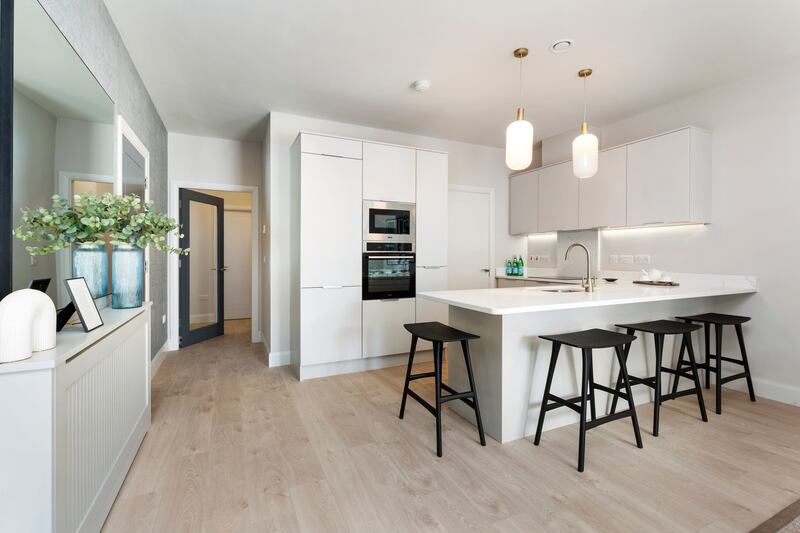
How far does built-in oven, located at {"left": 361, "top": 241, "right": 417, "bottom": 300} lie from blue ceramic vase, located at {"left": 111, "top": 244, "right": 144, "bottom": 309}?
6.24ft

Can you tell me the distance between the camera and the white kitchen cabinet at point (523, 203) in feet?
15.4

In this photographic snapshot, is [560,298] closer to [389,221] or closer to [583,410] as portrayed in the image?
[583,410]

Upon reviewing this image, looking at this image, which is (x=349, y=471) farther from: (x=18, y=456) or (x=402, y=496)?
(x=18, y=456)

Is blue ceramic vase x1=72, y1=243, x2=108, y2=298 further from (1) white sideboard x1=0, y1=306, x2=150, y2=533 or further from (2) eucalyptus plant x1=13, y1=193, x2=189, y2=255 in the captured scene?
(1) white sideboard x1=0, y1=306, x2=150, y2=533

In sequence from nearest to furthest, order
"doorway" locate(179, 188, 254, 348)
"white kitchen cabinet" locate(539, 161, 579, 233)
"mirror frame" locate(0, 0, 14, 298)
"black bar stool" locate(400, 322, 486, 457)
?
1. "mirror frame" locate(0, 0, 14, 298)
2. "black bar stool" locate(400, 322, 486, 457)
3. "white kitchen cabinet" locate(539, 161, 579, 233)
4. "doorway" locate(179, 188, 254, 348)

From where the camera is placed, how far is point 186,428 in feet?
7.87

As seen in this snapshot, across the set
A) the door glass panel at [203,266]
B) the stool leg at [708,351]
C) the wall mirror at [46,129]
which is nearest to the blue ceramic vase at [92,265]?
the wall mirror at [46,129]

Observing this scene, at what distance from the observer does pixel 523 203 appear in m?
4.88

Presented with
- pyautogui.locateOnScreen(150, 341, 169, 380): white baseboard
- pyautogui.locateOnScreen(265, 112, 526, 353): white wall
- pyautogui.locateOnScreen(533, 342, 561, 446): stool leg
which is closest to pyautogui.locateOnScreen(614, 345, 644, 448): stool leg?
pyautogui.locateOnScreen(533, 342, 561, 446): stool leg

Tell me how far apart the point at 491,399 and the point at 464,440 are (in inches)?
11.6

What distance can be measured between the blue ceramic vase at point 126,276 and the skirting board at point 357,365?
165 centimetres

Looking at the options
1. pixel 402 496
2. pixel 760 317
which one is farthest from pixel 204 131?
pixel 760 317

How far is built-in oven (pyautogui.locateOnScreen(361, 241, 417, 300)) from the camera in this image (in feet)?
11.9

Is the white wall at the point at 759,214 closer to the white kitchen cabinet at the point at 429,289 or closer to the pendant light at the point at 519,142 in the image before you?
the pendant light at the point at 519,142
